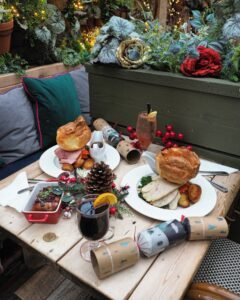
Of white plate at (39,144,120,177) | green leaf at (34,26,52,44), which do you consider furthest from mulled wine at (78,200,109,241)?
green leaf at (34,26,52,44)

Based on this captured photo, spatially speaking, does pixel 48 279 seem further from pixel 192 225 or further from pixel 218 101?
pixel 218 101

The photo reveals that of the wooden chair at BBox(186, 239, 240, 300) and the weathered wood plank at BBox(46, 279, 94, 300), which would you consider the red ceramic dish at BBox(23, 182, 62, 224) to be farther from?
the weathered wood plank at BBox(46, 279, 94, 300)

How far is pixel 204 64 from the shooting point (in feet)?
3.55

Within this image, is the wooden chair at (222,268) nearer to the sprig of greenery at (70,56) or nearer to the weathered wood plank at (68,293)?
the weathered wood plank at (68,293)

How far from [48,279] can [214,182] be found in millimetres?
1050

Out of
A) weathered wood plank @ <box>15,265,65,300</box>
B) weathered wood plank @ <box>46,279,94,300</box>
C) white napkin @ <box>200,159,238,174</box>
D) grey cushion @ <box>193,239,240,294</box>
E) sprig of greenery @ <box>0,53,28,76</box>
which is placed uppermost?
sprig of greenery @ <box>0,53,28,76</box>

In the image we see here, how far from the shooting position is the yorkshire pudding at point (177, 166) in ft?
2.71

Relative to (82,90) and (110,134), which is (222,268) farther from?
(82,90)

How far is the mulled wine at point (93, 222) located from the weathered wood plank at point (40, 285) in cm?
82

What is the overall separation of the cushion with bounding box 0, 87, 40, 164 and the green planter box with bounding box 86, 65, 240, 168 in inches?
22.0

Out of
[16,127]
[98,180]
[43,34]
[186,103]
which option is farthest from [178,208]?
[43,34]

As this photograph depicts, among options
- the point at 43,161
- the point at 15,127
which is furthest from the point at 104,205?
the point at 15,127

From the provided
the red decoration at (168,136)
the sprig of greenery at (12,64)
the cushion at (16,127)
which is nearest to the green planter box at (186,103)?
the red decoration at (168,136)

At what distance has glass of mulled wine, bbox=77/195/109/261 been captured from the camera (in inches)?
26.6
